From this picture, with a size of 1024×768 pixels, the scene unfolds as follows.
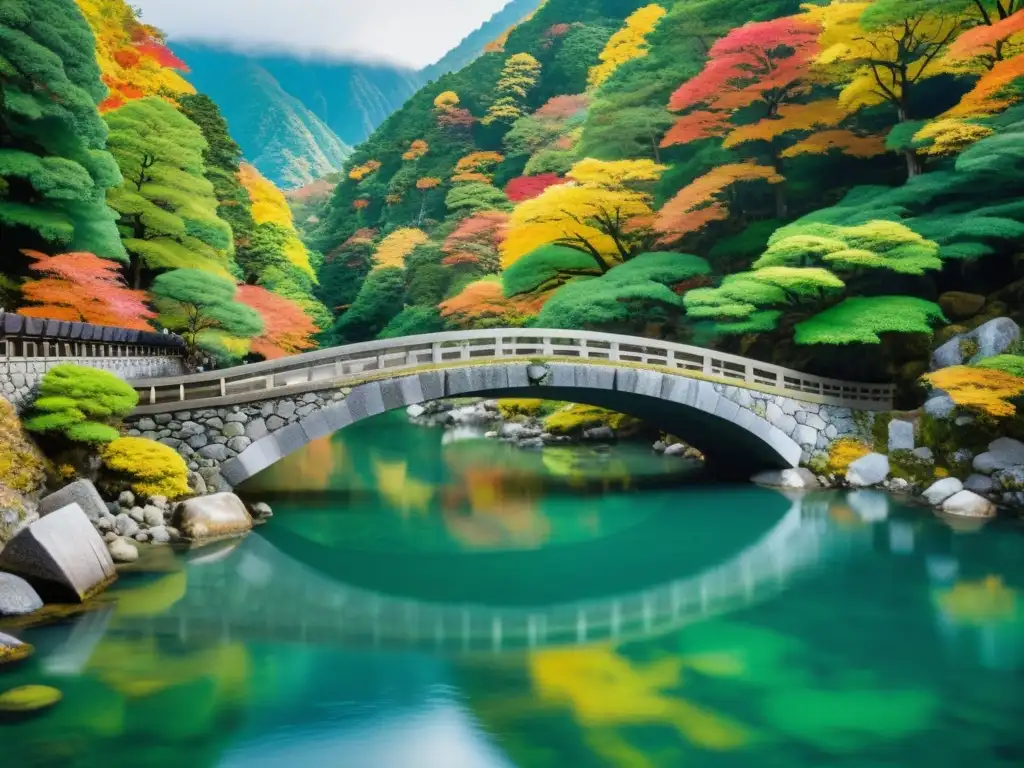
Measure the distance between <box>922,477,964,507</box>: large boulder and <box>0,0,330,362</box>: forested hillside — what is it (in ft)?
46.9

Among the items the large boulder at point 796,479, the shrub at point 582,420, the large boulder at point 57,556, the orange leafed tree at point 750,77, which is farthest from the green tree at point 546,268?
the large boulder at point 57,556

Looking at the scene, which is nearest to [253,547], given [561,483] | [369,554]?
[369,554]

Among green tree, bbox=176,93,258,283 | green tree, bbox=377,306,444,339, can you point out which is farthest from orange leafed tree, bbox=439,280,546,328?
green tree, bbox=176,93,258,283

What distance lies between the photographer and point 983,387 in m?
14.2

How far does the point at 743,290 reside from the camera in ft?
57.3

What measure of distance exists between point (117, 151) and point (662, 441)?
15483 mm

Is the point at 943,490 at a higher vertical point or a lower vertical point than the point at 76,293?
lower

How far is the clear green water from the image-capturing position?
678cm

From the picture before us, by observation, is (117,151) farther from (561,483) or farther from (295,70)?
(295,70)

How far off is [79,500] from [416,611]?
4.77 metres

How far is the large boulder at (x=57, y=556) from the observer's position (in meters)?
9.40

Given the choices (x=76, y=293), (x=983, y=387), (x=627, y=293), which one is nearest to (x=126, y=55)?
(x=76, y=293)

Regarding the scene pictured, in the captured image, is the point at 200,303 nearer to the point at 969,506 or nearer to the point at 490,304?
the point at 490,304

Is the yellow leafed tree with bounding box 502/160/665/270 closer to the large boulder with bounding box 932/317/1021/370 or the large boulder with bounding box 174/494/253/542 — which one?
the large boulder with bounding box 932/317/1021/370
